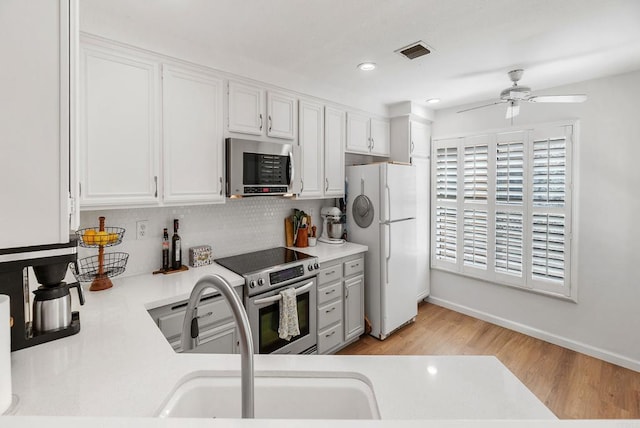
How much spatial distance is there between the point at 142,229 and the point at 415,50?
241cm

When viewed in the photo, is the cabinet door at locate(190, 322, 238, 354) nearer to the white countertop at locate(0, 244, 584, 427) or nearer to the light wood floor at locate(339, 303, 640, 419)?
the white countertop at locate(0, 244, 584, 427)

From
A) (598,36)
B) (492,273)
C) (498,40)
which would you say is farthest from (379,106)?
(492,273)

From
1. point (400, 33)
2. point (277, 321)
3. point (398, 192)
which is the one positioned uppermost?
point (400, 33)

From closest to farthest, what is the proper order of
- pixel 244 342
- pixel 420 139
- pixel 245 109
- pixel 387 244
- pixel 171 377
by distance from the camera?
1. pixel 244 342
2. pixel 171 377
3. pixel 245 109
4. pixel 387 244
5. pixel 420 139

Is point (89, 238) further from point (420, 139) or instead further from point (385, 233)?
point (420, 139)

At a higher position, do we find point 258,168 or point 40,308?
point 258,168

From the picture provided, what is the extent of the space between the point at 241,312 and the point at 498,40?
7.94 ft

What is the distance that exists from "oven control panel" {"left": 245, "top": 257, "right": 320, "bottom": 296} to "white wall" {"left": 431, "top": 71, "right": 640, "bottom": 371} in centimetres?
248

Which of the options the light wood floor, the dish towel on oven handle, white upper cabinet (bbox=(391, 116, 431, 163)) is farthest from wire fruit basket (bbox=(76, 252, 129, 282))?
white upper cabinet (bbox=(391, 116, 431, 163))

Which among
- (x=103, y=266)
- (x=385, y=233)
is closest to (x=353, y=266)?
(x=385, y=233)

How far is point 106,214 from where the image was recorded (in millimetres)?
2086

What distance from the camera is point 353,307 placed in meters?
3.03

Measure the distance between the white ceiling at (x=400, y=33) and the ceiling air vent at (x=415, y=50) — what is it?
0.17ft

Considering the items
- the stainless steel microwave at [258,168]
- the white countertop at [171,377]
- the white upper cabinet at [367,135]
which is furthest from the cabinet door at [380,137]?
the white countertop at [171,377]
